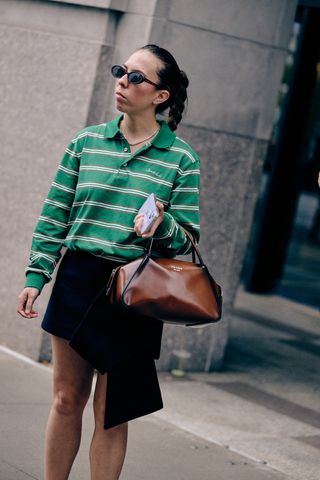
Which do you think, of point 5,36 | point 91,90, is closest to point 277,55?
point 91,90

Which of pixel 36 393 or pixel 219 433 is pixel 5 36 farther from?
pixel 219 433

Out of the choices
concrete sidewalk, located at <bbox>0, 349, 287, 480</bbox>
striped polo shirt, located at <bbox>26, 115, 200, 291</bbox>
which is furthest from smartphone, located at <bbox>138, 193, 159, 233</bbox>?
concrete sidewalk, located at <bbox>0, 349, 287, 480</bbox>

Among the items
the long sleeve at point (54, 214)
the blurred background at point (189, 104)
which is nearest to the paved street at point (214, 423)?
the blurred background at point (189, 104)

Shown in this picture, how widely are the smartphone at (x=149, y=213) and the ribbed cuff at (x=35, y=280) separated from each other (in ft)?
1.93

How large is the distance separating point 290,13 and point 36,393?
3.11 meters

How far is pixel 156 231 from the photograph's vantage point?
3785 mm

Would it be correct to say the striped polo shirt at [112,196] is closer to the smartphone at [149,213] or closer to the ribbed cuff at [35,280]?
the ribbed cuff at [35,280]

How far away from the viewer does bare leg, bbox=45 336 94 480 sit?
4.02 m

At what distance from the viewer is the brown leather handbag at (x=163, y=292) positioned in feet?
12.4

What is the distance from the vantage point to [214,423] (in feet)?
20.6

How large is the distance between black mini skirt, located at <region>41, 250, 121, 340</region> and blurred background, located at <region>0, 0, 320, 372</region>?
278 cm

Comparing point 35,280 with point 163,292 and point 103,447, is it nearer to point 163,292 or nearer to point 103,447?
point 163,292

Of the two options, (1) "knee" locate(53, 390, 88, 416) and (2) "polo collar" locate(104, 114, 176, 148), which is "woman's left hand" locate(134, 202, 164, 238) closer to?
(2) "polo collar" locate(104, 114, 176, 148)

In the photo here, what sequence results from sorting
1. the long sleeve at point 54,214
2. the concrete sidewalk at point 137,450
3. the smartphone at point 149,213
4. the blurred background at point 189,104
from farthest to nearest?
the blurred background at point 189,104
the concrete sidewalk at point 137,450
the long sleeve at point 54,214
the smartphone at point 149,213
